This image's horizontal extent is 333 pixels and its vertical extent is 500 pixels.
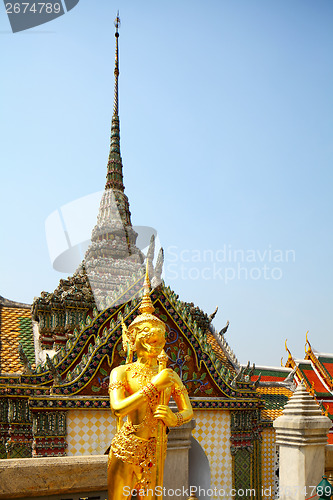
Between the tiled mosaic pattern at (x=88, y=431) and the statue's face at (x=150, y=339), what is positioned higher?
the statue's face at (x=150, y=339)

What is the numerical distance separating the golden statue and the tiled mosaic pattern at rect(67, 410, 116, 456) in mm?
4627

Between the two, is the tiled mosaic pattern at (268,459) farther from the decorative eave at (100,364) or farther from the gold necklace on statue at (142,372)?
the gold necklace on statue at (142,372)

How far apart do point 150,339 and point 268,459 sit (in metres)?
8.61

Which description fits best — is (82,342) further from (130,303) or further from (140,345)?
(140,345)

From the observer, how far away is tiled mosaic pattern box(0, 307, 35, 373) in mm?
9898

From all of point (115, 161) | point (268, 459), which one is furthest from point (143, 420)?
point (115, 161)

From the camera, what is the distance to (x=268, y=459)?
1150 centimetres

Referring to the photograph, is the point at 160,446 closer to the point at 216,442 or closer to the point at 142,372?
the point at 142,372

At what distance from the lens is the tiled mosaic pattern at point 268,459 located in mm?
11258

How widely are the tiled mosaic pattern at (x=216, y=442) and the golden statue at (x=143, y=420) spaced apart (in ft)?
19.1

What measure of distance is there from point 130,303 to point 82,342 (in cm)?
130

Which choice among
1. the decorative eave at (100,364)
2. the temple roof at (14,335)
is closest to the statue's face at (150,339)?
the decorative eave at (100,364)

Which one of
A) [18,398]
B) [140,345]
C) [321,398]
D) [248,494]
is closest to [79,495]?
[140,345]

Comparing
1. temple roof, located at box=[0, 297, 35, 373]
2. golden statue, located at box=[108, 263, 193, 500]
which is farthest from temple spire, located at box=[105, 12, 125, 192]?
golden statue, located at box=[108, 263, 193, 500]
